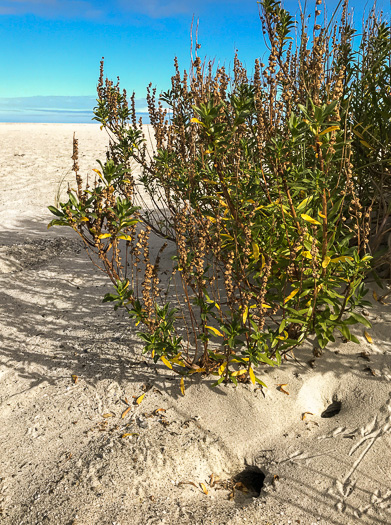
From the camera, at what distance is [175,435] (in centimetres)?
253

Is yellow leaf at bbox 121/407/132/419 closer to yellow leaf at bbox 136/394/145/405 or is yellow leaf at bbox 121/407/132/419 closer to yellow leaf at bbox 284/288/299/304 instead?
yellow leaf at bbox 136/394/145/405

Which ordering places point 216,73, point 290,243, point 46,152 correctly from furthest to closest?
point 46,152 < point 216,73 < point 290,243

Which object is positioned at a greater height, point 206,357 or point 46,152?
point 46,152

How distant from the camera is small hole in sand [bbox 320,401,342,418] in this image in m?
2.78

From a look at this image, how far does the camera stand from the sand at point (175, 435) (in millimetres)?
2184

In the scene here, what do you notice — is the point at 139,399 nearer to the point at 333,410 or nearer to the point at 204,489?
the point at 204,489

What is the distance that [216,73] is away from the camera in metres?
3.05

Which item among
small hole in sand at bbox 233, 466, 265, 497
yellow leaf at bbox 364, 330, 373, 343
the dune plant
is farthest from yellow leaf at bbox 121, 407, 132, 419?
yellow leaf at bbox 364, 330, 373, 343

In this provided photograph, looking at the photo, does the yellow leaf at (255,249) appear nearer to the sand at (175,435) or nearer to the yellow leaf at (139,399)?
the sand at (175,435)

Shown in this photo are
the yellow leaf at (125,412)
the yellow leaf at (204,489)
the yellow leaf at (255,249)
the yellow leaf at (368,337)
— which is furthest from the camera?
the yellow leaf at (368,337)

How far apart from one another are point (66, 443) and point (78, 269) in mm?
2448

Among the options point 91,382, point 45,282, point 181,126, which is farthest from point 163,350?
point 45,282

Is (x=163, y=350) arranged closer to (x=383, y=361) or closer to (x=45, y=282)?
(x=383, y=361)

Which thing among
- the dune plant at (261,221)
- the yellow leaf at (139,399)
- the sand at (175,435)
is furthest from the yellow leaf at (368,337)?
the yellow leaf at (139,399)
